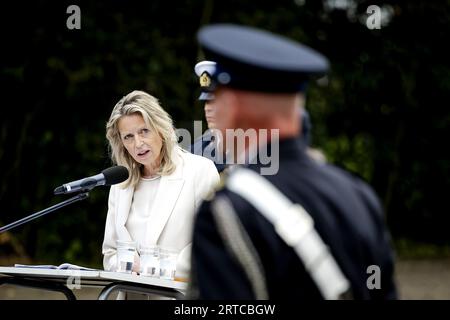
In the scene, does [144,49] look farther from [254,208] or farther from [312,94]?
[254,208]

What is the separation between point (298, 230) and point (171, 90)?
34.0 feet

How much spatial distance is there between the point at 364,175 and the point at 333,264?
11.4 m

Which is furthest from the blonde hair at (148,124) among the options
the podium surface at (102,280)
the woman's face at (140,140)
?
the podium surface at (102,280)

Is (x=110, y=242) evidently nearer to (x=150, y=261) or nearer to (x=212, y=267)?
(x=150, y=261)

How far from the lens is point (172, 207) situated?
14.7ft

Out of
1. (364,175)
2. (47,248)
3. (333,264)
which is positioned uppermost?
(364,175)

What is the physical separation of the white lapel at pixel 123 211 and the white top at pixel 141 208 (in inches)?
1.1

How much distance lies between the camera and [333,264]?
2025 mm

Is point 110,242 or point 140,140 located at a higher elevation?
point 140,140

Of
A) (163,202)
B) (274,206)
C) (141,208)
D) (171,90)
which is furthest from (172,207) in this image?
(171,90)

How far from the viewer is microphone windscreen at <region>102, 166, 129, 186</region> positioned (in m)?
4.17

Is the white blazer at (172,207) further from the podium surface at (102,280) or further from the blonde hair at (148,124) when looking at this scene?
the podium surface at (102,280)

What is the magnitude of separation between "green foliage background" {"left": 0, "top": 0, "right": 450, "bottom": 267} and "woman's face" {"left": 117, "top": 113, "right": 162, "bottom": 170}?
711cm
